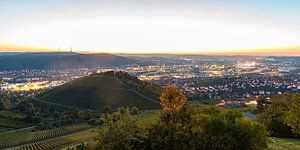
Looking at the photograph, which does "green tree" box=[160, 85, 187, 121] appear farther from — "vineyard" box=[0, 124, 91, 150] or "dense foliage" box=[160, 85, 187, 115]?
"vineyard" box=[0, 124, 91, 150]

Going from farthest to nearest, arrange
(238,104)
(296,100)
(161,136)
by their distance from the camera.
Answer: (238,104) < (296,100) < (161,136)

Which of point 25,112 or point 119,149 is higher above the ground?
point 119,149

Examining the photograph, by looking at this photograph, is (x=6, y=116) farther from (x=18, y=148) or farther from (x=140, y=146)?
(x=140, y=146)

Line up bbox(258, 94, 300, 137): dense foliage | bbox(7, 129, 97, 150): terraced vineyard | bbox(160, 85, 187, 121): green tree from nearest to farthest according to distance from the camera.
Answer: bbox(258, 94, 300, 137): dense foliage, bbox(160, 85, 187, 121): green tree, bbox(7, 129, 97, 150): terraced vineyard

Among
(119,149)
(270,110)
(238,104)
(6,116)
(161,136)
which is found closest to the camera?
(119,149)

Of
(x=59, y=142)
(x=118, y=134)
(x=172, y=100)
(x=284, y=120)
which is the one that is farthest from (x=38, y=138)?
(x=284, y=120)

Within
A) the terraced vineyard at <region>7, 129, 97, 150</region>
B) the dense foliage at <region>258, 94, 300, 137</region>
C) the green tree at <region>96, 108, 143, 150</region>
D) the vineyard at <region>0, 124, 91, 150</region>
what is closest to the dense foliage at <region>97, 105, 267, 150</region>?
the green tree at <region>96, 108, 143, 150</region>

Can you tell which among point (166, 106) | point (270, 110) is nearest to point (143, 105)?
point (270, 110)

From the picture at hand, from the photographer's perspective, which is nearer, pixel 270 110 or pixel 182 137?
pixel 182 137

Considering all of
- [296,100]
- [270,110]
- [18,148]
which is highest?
[296,100]
